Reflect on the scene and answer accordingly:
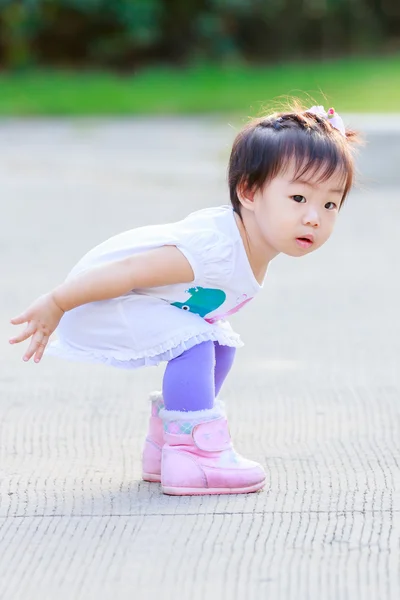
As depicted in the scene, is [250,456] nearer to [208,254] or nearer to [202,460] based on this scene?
[202,460]

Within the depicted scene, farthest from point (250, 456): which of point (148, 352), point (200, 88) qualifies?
point (200, 88)

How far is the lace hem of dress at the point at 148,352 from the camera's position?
9.36 feet

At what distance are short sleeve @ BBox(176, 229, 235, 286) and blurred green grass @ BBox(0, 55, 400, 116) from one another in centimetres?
996

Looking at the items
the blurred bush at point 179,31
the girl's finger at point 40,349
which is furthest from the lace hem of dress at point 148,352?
the blurred bush at point 179,31

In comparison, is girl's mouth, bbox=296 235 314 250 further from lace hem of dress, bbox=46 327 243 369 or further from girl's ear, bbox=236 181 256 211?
lace hem of dress, bbox=46 327 243 369

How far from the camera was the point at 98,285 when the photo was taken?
9.17ft

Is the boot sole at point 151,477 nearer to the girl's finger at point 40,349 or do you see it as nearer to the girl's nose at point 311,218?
the girl's finger at point 40,349

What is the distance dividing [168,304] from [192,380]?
19cm

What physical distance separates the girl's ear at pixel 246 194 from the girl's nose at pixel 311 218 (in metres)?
0.14

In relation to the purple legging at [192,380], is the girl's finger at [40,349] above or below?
above

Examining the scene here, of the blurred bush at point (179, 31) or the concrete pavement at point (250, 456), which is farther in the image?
the blurred bush at point (179, 31)

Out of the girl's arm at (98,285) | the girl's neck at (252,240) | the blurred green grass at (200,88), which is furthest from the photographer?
the blurred green grass at (200,88)

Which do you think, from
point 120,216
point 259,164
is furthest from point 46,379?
point 120,216

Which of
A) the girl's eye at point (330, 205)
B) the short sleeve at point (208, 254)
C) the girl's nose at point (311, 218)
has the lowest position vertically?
the short sleeve at point (208, 254)
